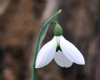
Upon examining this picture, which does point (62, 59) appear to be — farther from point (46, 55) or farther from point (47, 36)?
point (47, 36)

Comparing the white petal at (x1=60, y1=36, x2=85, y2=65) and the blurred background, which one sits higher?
the blurred background

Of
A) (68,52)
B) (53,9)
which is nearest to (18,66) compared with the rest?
(53,9)

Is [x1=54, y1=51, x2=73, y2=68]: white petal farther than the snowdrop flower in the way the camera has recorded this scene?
Yes

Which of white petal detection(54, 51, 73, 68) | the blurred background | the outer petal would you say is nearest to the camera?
the outer petal

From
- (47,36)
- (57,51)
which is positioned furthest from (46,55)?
(47,36)

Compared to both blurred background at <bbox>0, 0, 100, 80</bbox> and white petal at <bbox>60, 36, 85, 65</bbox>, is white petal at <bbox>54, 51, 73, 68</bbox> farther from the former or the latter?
blurred background at <bbox>0, 0, 100, 80</bbox>

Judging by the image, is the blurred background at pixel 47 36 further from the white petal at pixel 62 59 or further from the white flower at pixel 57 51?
the white flower at pixel 57 51

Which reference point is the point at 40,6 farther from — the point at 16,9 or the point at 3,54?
the point at 3,54

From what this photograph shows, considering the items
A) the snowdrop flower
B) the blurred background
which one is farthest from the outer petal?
the blurred background
